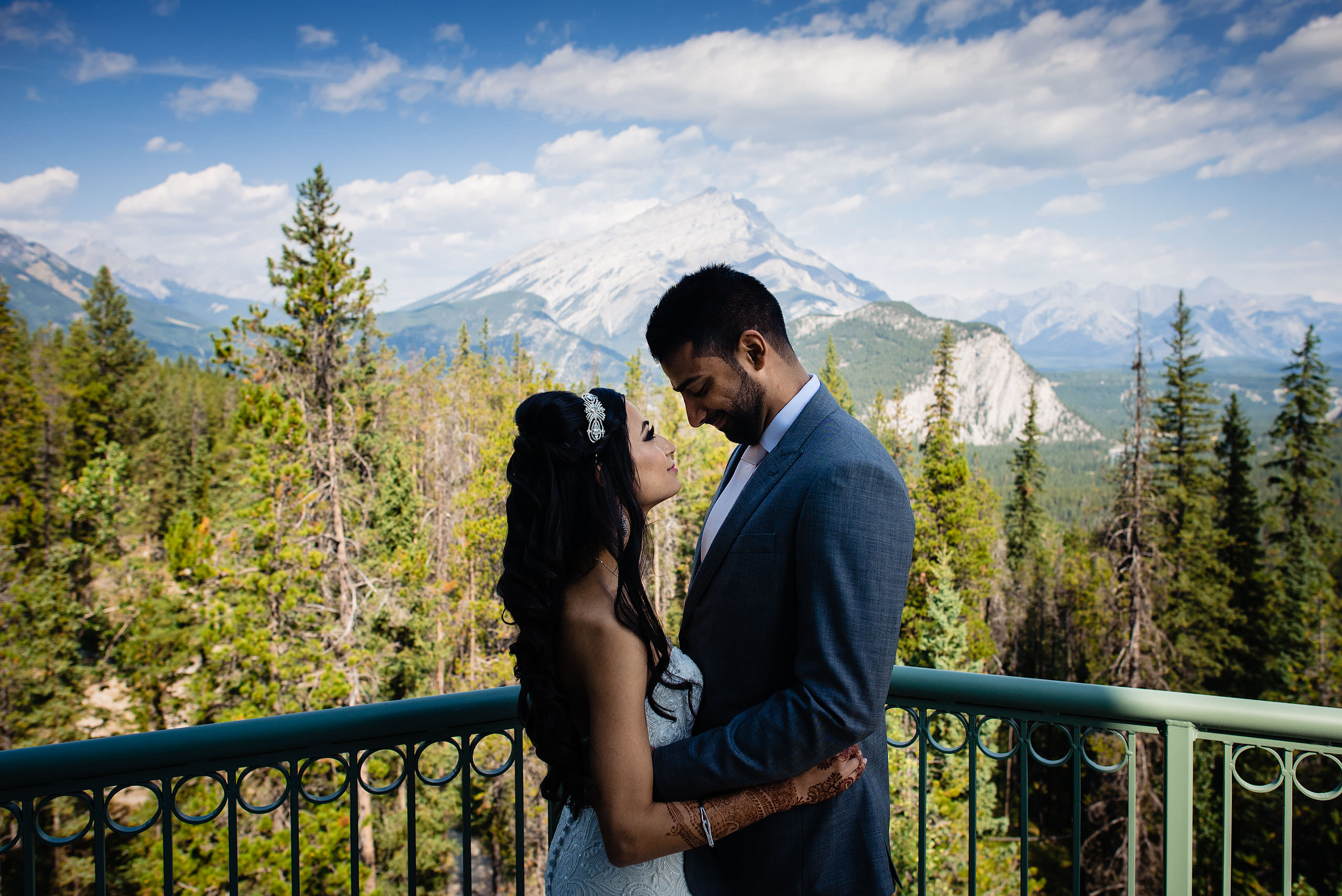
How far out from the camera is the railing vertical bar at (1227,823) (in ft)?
7.76

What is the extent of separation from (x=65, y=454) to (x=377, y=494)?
2049 cm

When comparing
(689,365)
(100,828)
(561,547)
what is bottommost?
(100,828)

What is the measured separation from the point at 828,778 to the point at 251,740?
→ 179cm

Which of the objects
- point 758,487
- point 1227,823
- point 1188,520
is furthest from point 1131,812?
point 1188,520

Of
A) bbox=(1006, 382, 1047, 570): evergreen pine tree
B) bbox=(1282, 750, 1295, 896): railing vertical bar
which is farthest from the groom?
bbox=(1006, 382, 1047, 570): evergreen pine tree

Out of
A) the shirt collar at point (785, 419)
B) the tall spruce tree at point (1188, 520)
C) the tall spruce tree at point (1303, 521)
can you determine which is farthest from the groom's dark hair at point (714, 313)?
the tall spruce tree at point (1303, 521)

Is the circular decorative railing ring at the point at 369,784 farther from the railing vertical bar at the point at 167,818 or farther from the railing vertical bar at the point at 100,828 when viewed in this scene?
the railing vertical bar at the point at 100,828

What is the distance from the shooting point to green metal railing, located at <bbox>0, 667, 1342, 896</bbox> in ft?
7.29

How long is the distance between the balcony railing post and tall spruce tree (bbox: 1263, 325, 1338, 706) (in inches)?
1002

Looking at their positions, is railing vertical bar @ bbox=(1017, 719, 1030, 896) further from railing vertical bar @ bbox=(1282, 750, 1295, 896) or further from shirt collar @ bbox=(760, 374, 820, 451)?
shirt collar @ bbox=(760, 374, 820, 451)

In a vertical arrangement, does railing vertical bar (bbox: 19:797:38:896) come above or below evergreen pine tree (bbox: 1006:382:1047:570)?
above

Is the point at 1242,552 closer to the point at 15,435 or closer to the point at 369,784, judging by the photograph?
the point at 369,784

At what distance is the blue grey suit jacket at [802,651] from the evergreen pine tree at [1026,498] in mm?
41607

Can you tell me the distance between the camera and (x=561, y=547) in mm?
1837
